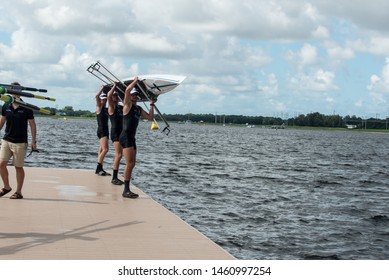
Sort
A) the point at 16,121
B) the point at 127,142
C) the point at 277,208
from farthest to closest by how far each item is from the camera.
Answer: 1. the point at 277,208
2. the point at 127,142
3. the point at 16,121

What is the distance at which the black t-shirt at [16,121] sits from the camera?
1026cm

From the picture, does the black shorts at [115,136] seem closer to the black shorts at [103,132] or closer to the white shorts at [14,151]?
the black shorts at [103,132]

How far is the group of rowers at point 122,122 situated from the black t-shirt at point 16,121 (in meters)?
1.97

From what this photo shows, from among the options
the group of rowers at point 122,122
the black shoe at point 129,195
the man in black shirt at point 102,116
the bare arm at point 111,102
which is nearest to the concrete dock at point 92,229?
the black shoe at point 129,195

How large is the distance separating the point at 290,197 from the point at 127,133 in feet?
33.1

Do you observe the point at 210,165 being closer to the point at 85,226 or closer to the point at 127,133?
the point at 127,133

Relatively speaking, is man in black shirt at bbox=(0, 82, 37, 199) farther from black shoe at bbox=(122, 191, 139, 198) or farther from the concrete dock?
black shoe at bbox=(122, 191, 139, 198)

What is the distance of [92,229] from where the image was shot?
8617 mm

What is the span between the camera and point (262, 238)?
1281 cm

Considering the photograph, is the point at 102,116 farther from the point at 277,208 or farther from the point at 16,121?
the point at 277,208

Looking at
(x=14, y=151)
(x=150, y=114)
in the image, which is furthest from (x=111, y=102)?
(x=14, y=151)

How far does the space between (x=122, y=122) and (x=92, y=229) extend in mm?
5008

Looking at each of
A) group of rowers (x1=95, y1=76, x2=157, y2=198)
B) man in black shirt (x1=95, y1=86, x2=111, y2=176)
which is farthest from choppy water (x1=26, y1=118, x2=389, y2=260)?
man in black shirt (x1=95, y1=86, x2=111, y2=176)
